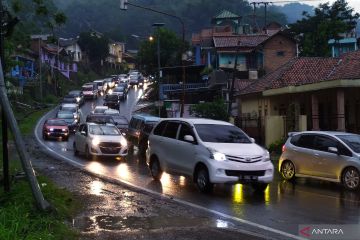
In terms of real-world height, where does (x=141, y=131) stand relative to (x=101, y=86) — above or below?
below

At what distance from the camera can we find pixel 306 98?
31719mm

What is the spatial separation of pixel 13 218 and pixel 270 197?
673 centimetres

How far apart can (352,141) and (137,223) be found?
28.1 feet

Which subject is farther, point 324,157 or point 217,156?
point 324,157

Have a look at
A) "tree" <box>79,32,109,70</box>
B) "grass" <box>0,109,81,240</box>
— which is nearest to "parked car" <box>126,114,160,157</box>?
"grass" <box>0,109,81,240</box>

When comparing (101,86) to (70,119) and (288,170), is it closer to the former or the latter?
(70,119)

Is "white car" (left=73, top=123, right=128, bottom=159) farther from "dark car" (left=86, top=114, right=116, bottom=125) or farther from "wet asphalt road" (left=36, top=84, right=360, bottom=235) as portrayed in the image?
"dark car" (left=86, top=114, right=116, bottom=125)

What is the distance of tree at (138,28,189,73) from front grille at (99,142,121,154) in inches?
2088

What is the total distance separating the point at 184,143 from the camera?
1452cm

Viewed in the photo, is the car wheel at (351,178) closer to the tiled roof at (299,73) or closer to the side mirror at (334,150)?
the side mirror at (334,150)

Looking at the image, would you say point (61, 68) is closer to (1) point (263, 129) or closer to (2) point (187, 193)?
(1) point (263, 129)

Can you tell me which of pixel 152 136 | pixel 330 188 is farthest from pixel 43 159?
pixel 330 188

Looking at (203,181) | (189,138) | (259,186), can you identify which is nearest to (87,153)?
(189,138)

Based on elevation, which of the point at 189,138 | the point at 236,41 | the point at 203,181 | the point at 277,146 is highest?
the point at 236,41
